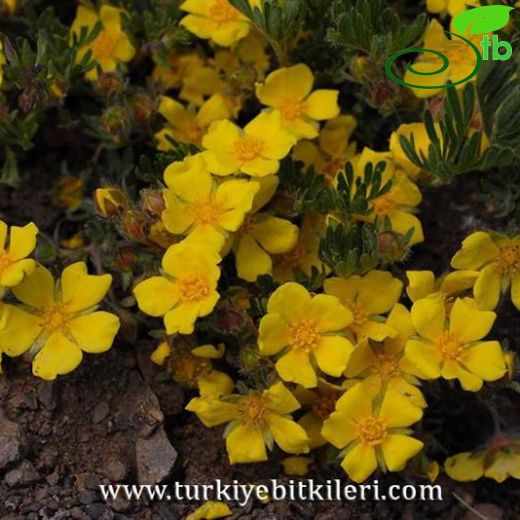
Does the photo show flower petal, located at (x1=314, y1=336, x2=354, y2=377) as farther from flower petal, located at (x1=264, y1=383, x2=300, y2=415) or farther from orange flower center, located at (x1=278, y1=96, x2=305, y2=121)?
orange flower center, located at (x1=278, y1=96, x2=305, y2=121)

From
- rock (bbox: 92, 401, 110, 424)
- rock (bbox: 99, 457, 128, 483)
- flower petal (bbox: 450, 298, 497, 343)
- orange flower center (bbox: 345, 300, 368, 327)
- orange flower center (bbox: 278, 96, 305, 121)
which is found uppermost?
orange flower center (bbox: 278, 96, 305, 121)

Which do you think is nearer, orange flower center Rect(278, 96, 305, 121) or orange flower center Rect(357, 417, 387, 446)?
orange flower center Rect(357, 417, 387, 446)

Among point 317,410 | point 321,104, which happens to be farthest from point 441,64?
point 317,410

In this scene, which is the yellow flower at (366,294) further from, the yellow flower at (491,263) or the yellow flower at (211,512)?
the yellow flower at (211,512)

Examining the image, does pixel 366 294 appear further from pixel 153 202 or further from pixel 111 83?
pixel 111 83

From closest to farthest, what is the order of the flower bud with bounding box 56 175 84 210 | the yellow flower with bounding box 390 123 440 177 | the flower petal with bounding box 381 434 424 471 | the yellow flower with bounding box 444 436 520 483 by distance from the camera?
the flower petal with bounding box 381 434 424 471
the yellow flower with bounding box 444 436 520 483
the yellow flower with bounding box 390 123 440 177
the flower bud with bounding box 56 175 84 210

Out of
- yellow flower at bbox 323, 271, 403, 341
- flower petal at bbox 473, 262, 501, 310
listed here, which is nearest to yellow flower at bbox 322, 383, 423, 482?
yellow flower at bbox 323, 271, 403, 341
